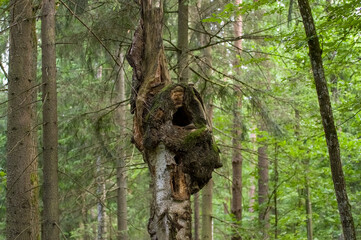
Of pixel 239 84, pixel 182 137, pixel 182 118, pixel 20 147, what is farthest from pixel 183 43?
pixel 182 137

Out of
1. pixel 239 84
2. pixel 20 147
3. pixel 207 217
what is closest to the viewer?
pixel 20 147

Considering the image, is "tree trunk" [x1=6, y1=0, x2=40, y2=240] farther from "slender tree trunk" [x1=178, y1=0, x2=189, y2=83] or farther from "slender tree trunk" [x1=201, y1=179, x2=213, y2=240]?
"slender tree trunk" [x1=201, y1=179, x2=213, y2=240]

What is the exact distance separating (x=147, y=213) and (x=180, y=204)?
559 inches

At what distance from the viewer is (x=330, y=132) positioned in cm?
527

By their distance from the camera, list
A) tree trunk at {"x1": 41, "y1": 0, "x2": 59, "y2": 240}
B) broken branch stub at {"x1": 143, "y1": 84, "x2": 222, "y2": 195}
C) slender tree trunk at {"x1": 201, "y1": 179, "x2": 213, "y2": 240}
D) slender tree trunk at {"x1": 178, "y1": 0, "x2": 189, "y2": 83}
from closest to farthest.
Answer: broken branch stub at {"x1": 143, "y1": 84, "x2": 222, "y2": 195} → tree trunk at {"x1": 41, "y1": 0, "x2": 59, "y2": 240} → slender tree trunk at {"x1": 178, "y1": 0, "x2": 189, "y2": 83} → slender tree trunk at {"x1": 201, "y1": 179, "x2": 213, "y2": 240}

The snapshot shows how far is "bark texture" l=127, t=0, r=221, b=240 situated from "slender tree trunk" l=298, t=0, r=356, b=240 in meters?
1.74

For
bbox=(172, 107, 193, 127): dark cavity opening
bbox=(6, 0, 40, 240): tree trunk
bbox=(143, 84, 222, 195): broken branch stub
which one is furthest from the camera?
bbox=(6, 0, 40, 240): tree trunk

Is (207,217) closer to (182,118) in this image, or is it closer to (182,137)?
(182,118)

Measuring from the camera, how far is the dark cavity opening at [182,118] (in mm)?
4754

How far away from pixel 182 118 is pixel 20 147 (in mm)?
3095

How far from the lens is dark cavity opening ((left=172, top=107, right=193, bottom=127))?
15.6ft

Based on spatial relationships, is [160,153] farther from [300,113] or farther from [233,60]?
[233,60]

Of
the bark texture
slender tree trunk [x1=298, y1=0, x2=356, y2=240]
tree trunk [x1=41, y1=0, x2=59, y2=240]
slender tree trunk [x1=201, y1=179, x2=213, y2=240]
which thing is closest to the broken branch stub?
the bark texture

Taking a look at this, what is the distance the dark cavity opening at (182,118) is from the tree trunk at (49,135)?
271 centimetres
